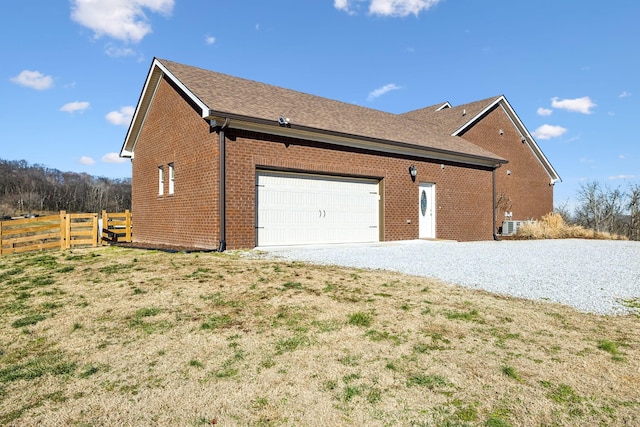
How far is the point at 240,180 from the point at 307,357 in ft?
25.9

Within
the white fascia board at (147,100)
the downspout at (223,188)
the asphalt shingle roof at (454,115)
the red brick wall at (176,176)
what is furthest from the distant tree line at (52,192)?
the downspout at (223,188)

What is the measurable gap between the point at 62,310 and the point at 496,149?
22334 millimetres

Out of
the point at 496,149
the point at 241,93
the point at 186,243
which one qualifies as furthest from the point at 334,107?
the point at 496,149

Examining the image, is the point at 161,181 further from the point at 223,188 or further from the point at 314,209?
the point at 314,209

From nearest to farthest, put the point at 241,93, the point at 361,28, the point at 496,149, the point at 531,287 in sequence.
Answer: the point at 531,287 → the point at 241,93 → the point at 361,28 → the point at 496,149

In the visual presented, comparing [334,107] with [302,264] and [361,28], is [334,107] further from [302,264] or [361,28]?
[302,264]

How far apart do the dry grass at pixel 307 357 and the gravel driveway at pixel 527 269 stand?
2.44 feet

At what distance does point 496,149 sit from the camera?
2250cm

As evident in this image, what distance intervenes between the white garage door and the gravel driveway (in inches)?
37.3

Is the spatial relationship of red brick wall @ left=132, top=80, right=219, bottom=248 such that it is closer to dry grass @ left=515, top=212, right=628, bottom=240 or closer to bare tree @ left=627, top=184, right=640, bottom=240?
dry grass @ left=515, top=212, right=628, bottom=240

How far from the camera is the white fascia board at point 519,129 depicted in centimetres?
2102

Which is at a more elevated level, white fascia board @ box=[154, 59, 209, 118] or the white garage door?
white fascia board @ box=[154, 59, 209, 118]

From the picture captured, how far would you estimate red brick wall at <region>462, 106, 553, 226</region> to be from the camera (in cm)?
2195

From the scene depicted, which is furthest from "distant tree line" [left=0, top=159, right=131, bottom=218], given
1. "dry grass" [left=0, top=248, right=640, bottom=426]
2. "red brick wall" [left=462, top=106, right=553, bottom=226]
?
"dry grass" [left=0, top=248, right=640, bottom=426]
